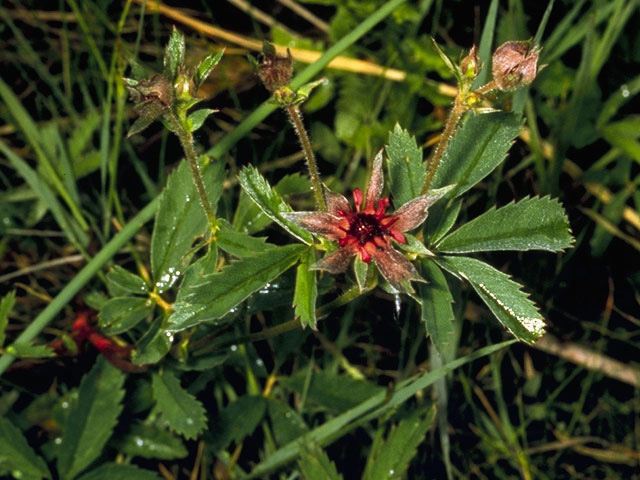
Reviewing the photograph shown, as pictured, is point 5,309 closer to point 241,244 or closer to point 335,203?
point 241,244

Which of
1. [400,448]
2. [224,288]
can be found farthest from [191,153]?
[400,448]

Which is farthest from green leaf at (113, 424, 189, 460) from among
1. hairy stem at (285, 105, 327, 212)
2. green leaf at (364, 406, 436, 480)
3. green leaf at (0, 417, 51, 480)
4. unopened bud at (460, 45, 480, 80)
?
A: unopened bud at (460, 45, 480, 80)

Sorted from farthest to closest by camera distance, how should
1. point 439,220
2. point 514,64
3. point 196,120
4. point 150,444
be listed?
point 150,444 < point 439,220 < point 196,120 < point 514,64

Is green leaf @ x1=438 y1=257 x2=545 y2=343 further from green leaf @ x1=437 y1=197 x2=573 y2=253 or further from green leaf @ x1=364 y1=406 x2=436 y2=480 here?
green leaf @ x1=364 y1=406 x2=436 y2=480

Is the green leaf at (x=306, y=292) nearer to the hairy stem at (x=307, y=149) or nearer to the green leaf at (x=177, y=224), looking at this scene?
the hairy stem at (x=307, y=149)

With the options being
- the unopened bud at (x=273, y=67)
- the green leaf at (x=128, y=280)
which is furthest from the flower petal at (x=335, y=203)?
the green leaf at (x=128, y=280)

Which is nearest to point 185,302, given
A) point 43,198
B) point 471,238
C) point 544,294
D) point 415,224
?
point 415,224
